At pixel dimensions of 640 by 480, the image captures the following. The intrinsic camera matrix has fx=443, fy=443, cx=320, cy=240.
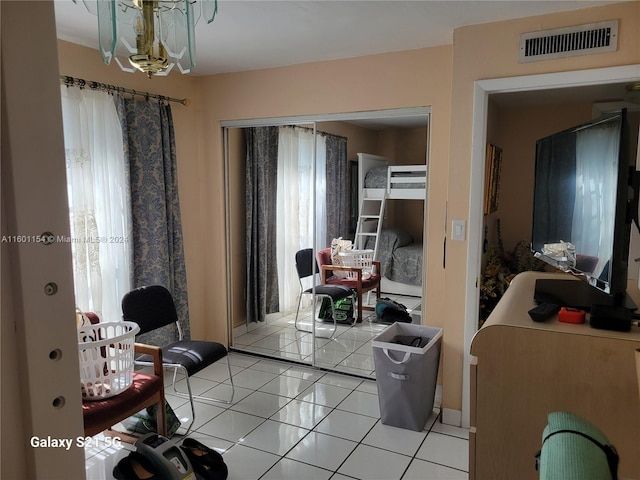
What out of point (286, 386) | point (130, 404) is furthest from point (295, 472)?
point (286, 386)

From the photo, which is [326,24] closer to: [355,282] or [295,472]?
[355,282]

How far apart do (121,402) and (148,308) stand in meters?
0.77

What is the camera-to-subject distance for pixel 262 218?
377 centimetres

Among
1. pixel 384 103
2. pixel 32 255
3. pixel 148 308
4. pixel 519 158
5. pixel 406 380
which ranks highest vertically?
pixel 384 103

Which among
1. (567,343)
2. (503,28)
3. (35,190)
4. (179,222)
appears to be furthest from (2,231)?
(179,222)

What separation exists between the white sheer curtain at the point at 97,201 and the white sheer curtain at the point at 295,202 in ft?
3.89

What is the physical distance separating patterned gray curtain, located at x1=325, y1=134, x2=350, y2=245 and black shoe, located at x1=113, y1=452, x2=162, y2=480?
6.55ft

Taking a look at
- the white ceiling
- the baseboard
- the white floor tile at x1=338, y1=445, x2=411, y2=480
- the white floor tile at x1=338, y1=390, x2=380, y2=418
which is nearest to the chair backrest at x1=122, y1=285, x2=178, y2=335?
the white floor tile at x1=338, y1=390, x2=380, y2=418

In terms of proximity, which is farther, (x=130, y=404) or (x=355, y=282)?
(x=355, y=282)

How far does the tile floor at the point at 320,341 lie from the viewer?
3.41m

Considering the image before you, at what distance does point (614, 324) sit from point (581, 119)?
2747 millimetres

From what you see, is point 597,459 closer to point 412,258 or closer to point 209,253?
point 412,258

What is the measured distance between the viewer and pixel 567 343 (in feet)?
3.38

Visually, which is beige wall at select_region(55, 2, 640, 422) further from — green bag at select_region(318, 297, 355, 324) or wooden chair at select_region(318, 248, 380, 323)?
green bag at select_region(318, 297, 355, 324)
